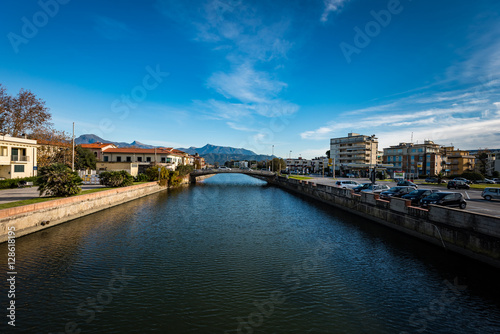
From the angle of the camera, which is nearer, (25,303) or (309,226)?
(25,303)

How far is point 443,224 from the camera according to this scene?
740 inches

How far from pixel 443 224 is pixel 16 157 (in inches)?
2328

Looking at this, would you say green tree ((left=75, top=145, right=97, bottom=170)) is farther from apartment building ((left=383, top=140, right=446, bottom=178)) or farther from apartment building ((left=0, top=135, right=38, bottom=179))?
apartment building ((left=383, top=140, right=446, bottom=178))

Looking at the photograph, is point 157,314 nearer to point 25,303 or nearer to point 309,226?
point 25,303

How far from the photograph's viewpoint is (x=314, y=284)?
519 inches

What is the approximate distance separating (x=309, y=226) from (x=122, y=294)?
19.0 metres

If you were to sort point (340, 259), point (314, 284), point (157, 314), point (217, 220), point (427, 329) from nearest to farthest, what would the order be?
1. point (427, 329)
2. point (157, 314)
3. point (314, 284)
4. point (340, 259)
5. point (217, 220)

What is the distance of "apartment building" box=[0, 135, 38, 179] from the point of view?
141 feet

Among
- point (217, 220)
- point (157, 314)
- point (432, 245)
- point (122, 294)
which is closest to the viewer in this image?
point (157, 314)

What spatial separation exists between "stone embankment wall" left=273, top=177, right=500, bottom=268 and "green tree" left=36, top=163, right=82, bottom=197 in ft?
105

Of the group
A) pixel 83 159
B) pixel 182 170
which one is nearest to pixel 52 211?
pixel 83 159

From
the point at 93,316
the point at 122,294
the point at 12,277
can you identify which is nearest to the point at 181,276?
the point at 122,294

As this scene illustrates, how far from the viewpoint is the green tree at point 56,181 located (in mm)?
26828

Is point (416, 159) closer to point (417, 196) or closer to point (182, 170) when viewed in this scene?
point (182, 170)
